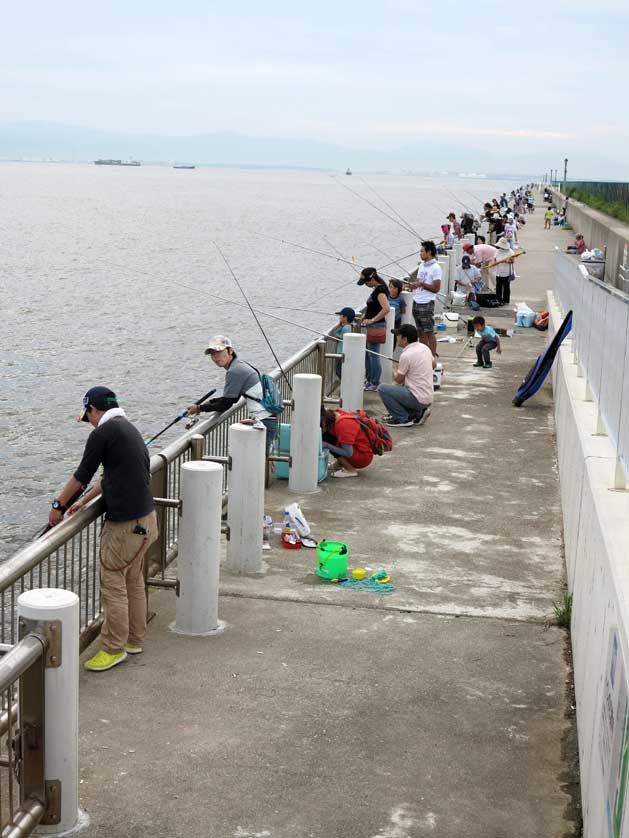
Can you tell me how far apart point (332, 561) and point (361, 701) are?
2092 mm

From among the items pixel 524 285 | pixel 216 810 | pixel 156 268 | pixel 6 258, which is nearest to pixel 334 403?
pixel 216 810

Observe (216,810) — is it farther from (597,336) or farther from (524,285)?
(524,285)

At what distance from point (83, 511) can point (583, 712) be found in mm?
2868

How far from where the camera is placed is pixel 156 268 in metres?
68.5

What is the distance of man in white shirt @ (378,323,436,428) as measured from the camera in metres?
13.9

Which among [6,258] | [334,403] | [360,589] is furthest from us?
[6,258]

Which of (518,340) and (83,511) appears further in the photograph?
(518,340)

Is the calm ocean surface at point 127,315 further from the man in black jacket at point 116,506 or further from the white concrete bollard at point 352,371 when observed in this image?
the man in black jacket at point 116,506

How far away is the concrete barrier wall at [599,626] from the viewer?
429 centimetres

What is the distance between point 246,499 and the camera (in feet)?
28.7

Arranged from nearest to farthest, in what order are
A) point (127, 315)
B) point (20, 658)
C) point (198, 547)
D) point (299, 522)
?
point (20, 658)
point (198, 547)
point (299, 522)
point (127, 315)

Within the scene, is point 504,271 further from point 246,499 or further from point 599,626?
point 599,626

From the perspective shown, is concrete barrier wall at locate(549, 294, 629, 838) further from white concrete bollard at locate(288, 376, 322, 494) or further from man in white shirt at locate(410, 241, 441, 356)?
man in white shirt at locate(410, 241, 441, 356)

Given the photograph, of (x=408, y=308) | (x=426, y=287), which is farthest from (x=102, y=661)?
(x=408, y=308)
